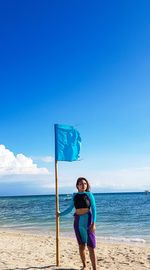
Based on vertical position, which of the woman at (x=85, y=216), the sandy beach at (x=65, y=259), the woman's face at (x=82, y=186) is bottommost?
the sandy beach at (x=65, y=259)

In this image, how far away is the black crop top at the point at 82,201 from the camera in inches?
298

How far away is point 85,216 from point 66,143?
189 cm

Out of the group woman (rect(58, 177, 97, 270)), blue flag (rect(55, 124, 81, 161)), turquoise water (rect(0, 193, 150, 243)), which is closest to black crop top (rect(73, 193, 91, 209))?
woman (rect(58, 177, 97, 270))

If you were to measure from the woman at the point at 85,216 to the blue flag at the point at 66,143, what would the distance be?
1.12 meters

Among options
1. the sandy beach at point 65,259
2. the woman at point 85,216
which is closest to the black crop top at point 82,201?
the woman at point 85,216

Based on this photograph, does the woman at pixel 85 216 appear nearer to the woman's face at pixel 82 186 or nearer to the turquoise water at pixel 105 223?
the woman's face at pixel 82 186

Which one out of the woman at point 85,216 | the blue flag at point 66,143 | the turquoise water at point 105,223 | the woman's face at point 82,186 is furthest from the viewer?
the turquoise water at point 105,223

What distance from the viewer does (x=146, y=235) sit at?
1761 centimetres

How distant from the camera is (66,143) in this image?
28.6ft

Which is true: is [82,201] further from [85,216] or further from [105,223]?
[105,223]

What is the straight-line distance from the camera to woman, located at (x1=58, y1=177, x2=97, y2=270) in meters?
7.47

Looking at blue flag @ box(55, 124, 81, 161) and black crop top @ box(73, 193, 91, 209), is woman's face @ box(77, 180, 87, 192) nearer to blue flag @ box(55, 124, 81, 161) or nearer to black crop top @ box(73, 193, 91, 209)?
black crop top @ box(73, 193, 91, 209)

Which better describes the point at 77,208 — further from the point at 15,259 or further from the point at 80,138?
the point at 15,259

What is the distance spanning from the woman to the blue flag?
1123 mm
